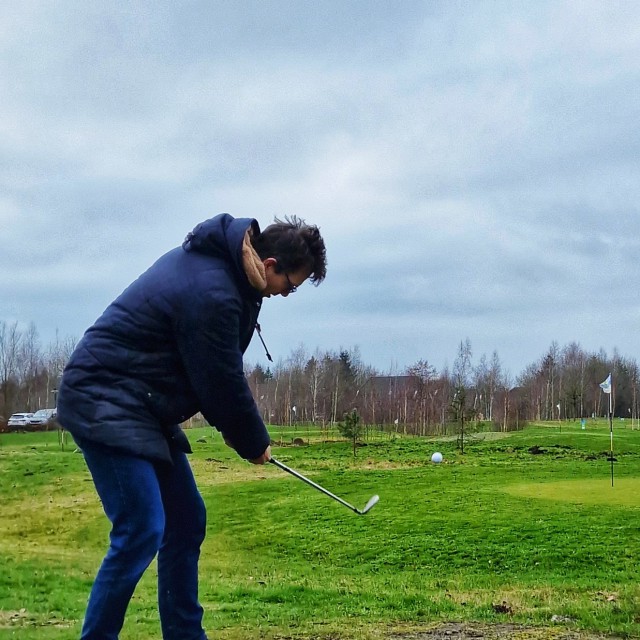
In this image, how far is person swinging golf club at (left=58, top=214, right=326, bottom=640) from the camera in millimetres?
2770

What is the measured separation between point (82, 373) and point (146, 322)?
0.96 feet

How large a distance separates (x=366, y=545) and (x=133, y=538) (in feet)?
38.1

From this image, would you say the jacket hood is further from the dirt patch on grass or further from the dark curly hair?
the dirt patch on grass

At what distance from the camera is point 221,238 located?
2.91 m

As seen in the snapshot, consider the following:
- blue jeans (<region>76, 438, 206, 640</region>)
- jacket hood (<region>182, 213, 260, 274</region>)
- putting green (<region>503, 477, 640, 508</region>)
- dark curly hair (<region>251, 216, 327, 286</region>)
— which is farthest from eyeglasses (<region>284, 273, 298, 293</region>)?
putting green (<region>503, 477, 640, 508</region>)

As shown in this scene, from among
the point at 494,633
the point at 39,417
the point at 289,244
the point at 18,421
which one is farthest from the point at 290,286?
the point at 39,417

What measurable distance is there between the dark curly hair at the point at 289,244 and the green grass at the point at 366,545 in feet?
7.49

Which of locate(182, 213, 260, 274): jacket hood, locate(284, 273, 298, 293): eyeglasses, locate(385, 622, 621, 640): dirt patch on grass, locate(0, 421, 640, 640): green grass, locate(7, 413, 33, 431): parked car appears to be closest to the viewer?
locate(182, 213, 260, 274): jacket hood

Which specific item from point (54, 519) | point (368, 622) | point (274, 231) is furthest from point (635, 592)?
point (54, 519)

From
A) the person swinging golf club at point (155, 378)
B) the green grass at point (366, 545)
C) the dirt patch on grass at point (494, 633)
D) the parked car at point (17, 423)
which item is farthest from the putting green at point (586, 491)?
the parked car at point (17, 423)

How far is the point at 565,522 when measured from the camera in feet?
44.8

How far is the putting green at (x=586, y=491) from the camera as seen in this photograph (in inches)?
635

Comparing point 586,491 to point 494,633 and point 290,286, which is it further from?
point 290,286

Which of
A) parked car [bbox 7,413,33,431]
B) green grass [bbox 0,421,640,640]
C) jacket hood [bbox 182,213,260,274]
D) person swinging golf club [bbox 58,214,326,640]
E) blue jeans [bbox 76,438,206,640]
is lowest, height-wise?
green grass [bbox 0,421,640,640]
